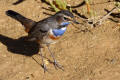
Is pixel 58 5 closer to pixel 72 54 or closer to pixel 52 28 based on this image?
pixel 72 54

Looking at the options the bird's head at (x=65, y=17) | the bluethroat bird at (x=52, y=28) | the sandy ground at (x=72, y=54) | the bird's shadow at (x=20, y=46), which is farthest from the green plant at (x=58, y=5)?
the bird's head at (x=65, y=17)

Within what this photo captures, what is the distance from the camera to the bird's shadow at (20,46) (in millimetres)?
7516

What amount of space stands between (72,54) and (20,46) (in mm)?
1506

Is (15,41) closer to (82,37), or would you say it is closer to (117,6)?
(82,37)

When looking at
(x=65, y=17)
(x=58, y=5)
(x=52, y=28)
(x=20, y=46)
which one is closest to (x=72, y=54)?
(x=52, y=28)

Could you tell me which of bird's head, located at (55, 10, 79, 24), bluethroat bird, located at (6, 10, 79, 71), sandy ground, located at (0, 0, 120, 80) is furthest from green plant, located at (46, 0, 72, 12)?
bird's head, located at (55, 10, 79, 24)

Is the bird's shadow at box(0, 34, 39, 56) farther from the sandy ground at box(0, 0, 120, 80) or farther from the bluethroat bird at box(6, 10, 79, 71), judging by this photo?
the bluethroat bird at box(6, 10, 79, 71)

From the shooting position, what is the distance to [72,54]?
23.1 ft

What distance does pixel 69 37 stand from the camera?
25.1 feet

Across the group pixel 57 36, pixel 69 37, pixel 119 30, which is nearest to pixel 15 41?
pixel 69 37

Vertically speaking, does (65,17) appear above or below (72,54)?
above

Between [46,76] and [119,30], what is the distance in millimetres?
2285

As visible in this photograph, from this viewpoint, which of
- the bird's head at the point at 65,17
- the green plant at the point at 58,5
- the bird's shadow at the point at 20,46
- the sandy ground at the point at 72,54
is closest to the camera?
the bird's head at the point at 65,17

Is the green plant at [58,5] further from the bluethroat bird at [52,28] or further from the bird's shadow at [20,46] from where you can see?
the bluethroat bird at [52,28]
